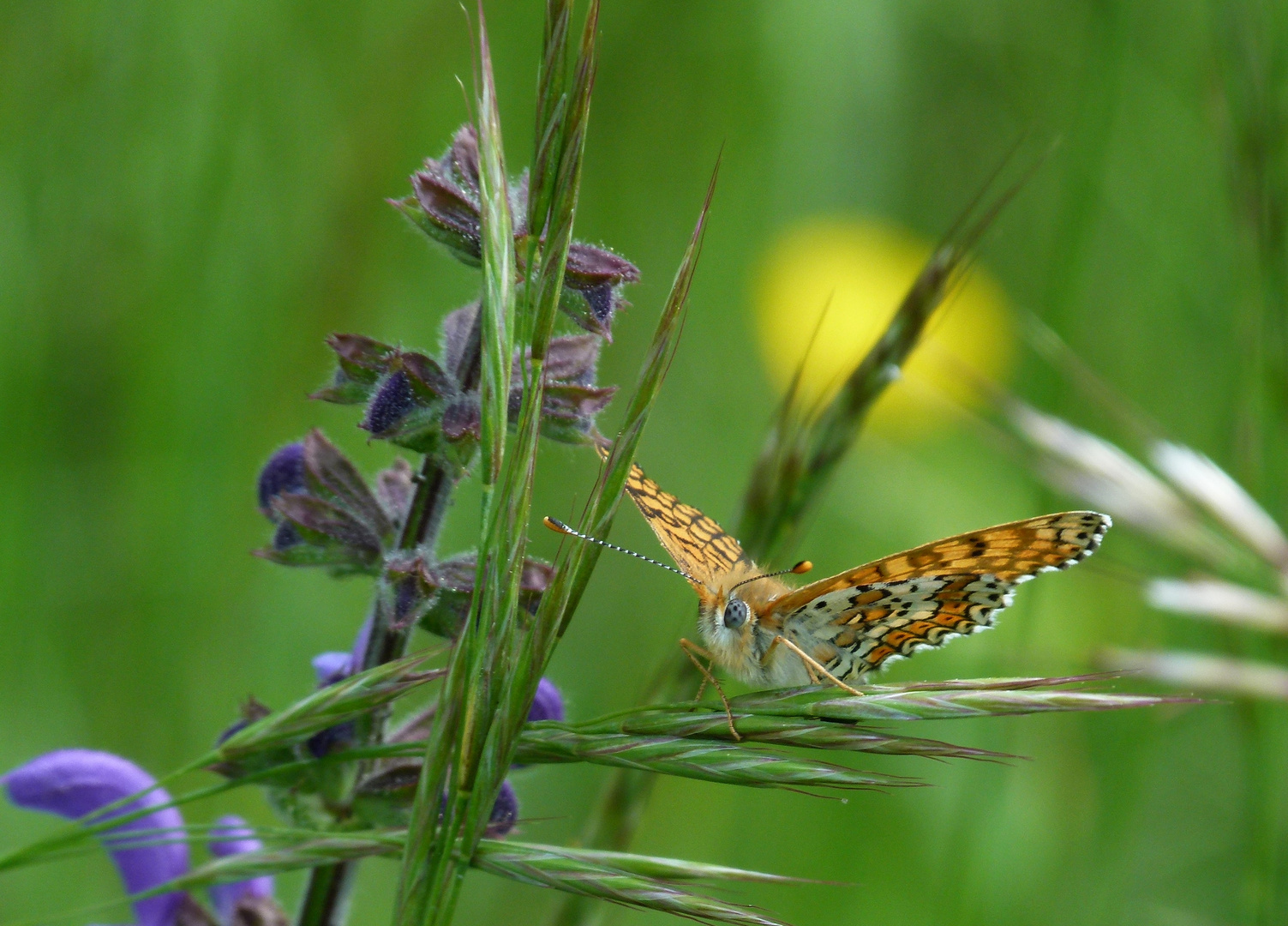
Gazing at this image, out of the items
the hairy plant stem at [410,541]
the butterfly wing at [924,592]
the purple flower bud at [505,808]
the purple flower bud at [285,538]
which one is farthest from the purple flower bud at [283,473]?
the butterfly wing at [924,592]

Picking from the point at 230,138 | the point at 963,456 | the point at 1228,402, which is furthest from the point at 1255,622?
the point at 230,138

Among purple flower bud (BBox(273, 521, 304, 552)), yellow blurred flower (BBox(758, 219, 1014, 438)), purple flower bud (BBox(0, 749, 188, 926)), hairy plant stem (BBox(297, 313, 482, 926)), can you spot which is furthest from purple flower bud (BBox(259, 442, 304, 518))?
yellow blurred flower (BBox(758, 219, 1014, 438))

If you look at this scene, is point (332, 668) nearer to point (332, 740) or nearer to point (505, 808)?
point (332, 740)

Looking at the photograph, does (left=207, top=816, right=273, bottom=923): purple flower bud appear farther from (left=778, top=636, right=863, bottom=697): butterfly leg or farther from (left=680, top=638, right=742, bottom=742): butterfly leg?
(left=778, top=636, right=863, bottom=697): butterfly leg

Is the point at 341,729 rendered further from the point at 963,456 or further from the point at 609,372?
the point at 963,456

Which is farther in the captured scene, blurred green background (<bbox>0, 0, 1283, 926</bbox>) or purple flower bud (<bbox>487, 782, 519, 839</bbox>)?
blurred green background (<bbox>0, 0, 1283, 926</bbox>)

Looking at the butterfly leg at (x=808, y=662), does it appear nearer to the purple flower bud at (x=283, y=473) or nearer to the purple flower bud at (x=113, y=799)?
the purple flower bud at (x=283, y=473)
